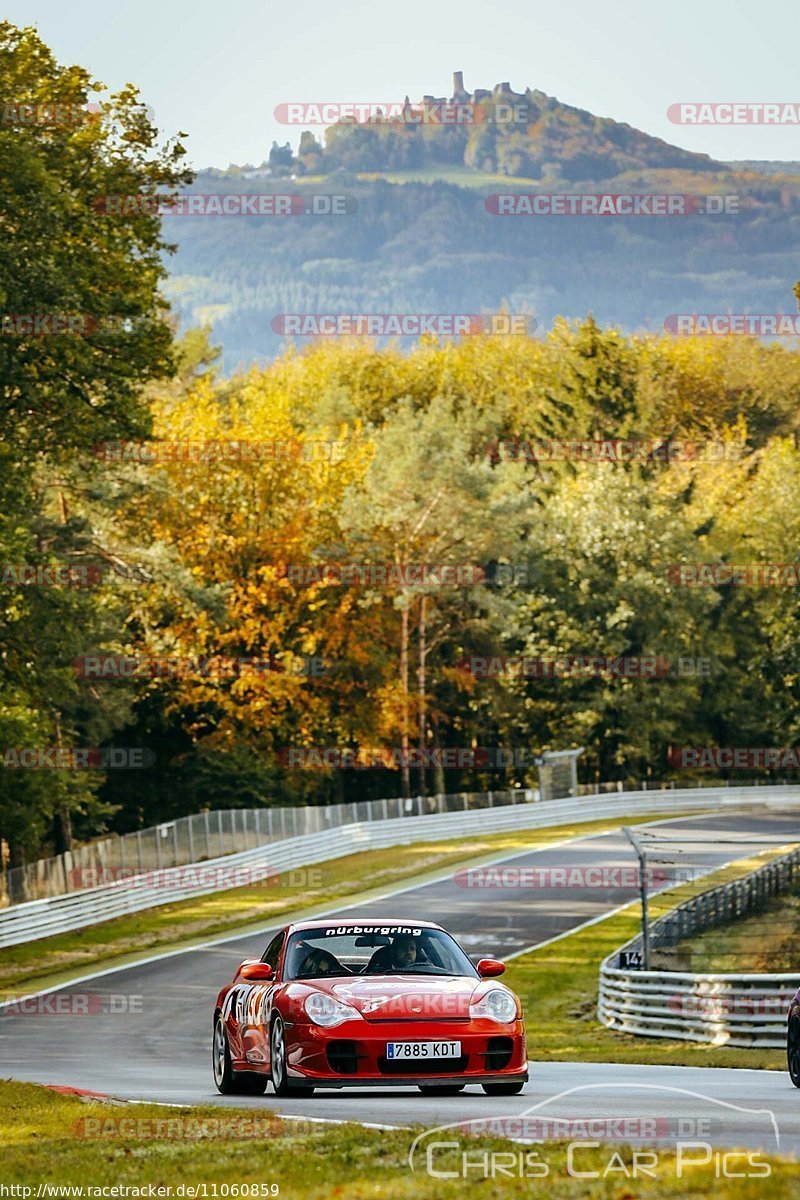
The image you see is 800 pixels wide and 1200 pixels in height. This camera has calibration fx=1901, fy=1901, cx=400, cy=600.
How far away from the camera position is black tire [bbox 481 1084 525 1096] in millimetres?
13406

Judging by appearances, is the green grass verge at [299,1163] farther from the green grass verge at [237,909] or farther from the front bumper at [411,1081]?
the green grass verge at [237,909]

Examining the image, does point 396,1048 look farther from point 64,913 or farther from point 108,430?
point 64,913

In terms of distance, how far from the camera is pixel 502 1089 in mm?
13570

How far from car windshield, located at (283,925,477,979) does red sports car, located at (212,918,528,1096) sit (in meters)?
0.01

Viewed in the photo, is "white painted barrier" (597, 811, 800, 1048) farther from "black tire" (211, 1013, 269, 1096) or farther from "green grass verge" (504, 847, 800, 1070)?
"black tire" (211, 1013, 269, 1096)

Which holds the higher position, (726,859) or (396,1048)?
(396,1048)

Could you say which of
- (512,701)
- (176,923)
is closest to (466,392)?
(512,701)

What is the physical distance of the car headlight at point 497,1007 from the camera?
519 inches

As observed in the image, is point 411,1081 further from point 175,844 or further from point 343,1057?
point 175,844

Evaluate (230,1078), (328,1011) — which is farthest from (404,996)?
(230,1078)

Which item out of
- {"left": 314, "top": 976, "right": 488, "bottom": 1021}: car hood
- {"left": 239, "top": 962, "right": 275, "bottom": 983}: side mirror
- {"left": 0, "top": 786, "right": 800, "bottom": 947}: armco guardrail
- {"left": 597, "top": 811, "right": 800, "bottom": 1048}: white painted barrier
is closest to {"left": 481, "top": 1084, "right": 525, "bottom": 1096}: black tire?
{"left": 314, "top": 976, "right": 488, "bottom": 1021}: car hood

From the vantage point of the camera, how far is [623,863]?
51562mm

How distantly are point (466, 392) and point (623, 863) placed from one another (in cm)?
5006

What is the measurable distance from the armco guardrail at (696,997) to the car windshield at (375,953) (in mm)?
9918
